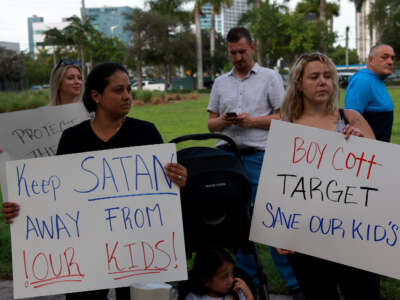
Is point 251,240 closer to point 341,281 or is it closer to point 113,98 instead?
point 341,281

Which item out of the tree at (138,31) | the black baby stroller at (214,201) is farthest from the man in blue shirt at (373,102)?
the tree at (138,31)

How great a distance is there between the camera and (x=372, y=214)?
8.09ft

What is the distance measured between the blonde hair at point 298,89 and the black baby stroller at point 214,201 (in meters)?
0.41

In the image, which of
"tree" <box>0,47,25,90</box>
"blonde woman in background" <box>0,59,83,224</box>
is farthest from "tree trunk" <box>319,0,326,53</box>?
"blonde woman in background" <box>0,59,83,224</box>

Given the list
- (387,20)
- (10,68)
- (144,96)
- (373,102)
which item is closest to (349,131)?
(373,102)

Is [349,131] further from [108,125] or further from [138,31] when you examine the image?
[138,31]

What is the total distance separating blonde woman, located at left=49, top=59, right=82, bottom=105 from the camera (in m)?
3.99

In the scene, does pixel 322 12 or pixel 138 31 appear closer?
pixel 322 12

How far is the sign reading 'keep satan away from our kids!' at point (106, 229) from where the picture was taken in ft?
8.32

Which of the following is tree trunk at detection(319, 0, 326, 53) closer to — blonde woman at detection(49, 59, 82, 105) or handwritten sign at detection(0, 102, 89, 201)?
blonde woman at detection(49, 59, 82, 105)

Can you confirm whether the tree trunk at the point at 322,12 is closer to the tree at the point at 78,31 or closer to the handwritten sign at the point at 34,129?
the tree at the point at 78,31

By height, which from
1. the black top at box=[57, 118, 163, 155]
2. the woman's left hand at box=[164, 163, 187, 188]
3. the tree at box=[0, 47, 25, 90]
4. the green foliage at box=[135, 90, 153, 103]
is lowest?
the green foliage at box=[135, 90, 153, 103]

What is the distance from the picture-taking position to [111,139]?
279cm

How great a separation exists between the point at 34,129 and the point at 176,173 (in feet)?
4.61
